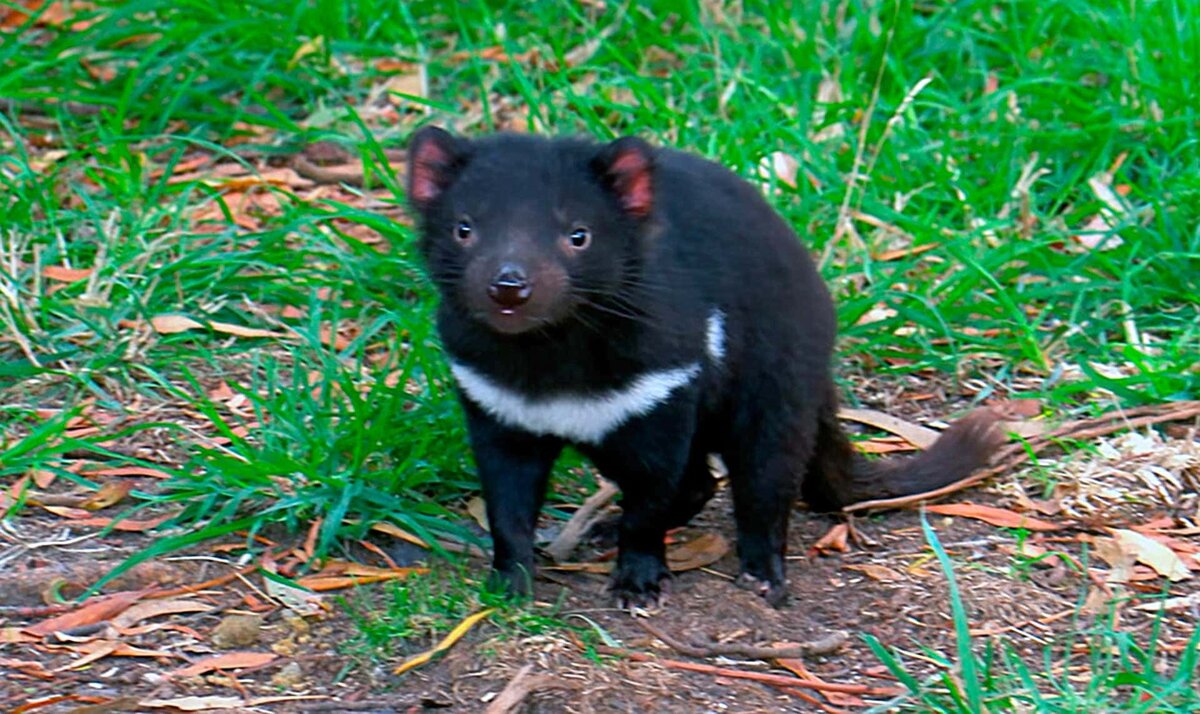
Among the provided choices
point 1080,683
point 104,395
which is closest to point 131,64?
point 104,395

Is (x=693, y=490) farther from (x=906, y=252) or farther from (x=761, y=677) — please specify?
(x=906, y=252)

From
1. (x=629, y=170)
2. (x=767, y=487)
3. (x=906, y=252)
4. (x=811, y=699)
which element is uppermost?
(x=629, y=170)

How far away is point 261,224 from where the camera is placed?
514 centimetres

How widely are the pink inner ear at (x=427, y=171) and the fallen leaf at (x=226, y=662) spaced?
2.95 feet

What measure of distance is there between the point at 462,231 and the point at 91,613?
1029 millimetres

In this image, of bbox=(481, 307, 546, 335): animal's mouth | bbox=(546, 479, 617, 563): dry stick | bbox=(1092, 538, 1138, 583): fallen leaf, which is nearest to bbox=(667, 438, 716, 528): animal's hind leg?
bbox=(546, 479, 617, 563): dry stick

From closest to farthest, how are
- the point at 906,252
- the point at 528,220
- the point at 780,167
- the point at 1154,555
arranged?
the point at 528,220 < the point at 1154,555 < the point at 906,252 < the point at 780,167

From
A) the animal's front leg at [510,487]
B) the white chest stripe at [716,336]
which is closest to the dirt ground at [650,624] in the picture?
the animal's front leg at [510,487]

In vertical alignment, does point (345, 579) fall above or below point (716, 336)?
below

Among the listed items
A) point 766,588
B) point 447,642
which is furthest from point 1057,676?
point 447,642

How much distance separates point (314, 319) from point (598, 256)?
1.24 metres

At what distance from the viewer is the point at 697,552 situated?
13.1 feet

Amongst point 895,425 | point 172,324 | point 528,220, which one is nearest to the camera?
point 528,220

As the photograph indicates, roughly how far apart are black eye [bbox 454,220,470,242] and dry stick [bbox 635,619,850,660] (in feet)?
2.74
